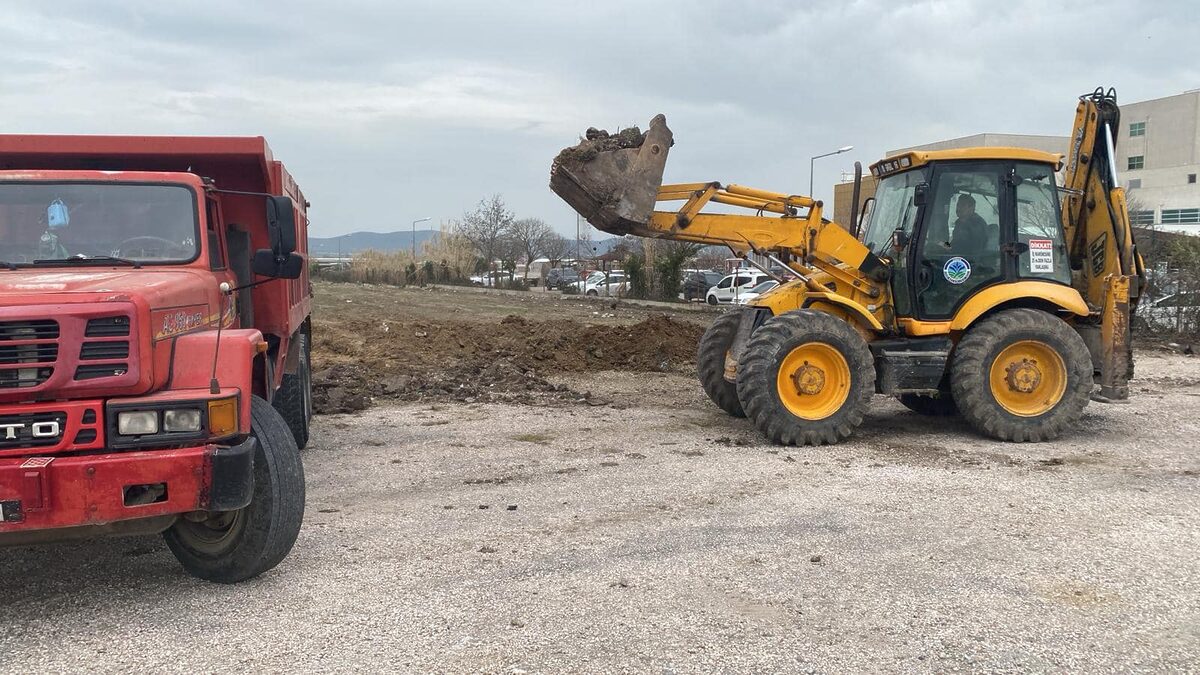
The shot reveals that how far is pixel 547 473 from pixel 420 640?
324cm

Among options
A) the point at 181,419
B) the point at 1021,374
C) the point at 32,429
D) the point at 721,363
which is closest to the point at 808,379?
the point at 721,363

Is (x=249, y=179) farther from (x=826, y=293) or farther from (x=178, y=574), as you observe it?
(x=826, y=293)

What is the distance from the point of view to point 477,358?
45.0 ft

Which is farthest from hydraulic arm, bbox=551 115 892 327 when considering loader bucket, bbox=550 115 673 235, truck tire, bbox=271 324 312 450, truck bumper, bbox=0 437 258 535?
truck bumper, bbox=0 437 258 535

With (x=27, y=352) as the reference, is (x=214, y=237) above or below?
above

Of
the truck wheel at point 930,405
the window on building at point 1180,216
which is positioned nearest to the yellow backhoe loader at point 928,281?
the truck wheel at point 930,405

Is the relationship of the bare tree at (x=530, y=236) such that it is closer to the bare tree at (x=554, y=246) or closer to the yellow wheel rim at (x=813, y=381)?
the bare tree at (x=554, y=246)

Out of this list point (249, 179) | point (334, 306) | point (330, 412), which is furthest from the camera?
point (334, 306)

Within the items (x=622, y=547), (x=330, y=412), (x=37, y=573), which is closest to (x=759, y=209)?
(x=622, y=547)

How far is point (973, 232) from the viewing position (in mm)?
8625

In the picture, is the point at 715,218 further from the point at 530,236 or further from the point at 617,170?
the point at 530,236

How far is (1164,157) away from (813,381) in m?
73.0

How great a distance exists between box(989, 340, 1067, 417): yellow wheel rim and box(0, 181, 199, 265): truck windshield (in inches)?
278

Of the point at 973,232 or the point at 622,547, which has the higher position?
the point at 973,232
